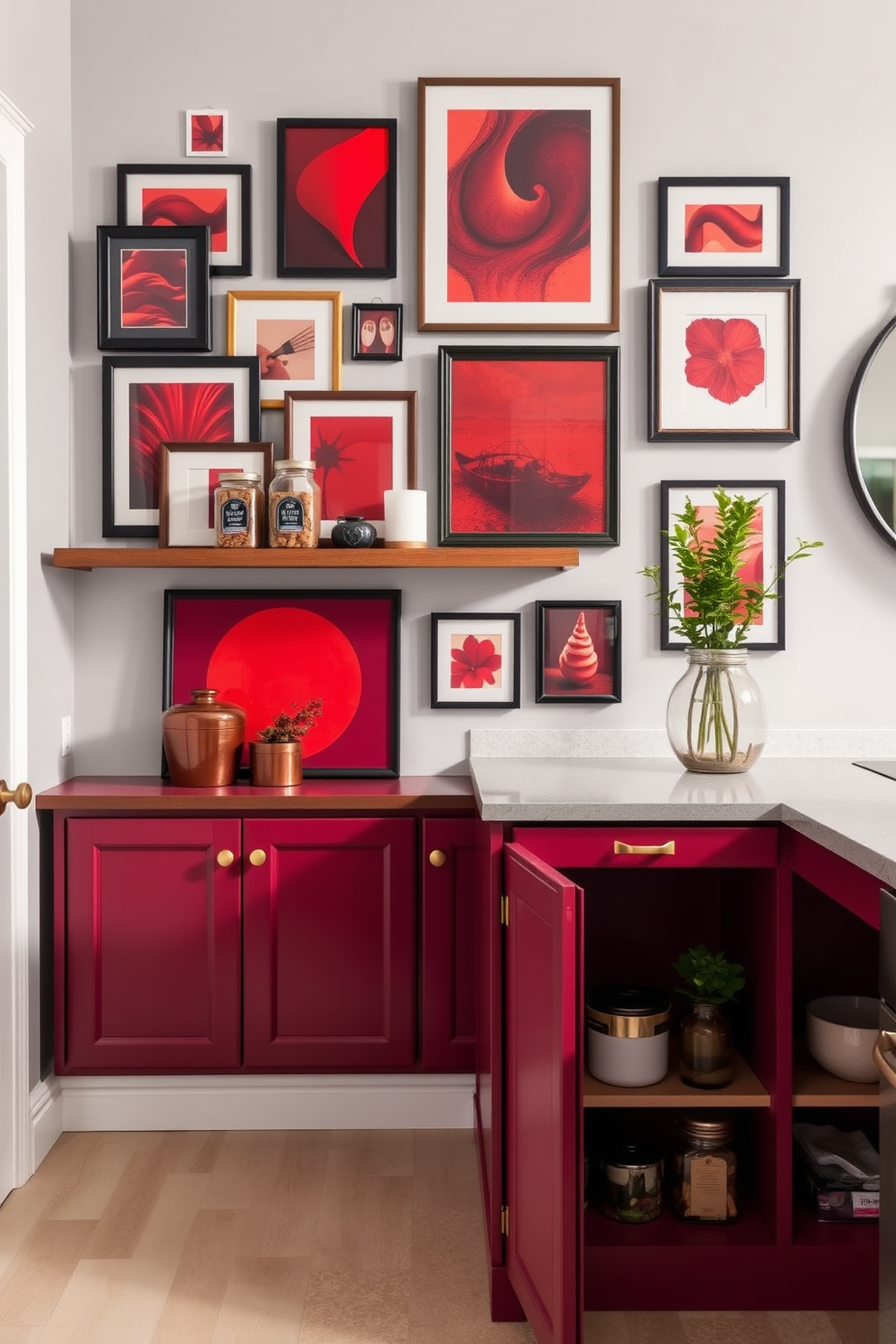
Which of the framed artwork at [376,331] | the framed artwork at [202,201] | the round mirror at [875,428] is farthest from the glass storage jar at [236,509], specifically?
the round mirror at [875,428]

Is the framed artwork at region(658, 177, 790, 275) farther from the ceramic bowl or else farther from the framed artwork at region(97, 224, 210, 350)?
the ceramic bowl

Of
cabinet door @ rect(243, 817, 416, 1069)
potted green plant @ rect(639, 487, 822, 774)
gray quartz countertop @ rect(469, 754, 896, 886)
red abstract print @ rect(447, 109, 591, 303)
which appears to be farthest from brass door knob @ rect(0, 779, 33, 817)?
red abstract print @ rect(447, 109, 591, 303)

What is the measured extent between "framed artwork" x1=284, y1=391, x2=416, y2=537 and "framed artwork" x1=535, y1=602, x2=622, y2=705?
1.67ft

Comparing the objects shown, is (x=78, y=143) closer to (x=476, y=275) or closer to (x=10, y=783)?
(x=476, y=275)

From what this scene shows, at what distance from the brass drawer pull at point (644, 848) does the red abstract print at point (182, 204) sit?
1.86 metres

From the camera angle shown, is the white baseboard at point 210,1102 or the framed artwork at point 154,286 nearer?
the white baseboard at point 210,1102

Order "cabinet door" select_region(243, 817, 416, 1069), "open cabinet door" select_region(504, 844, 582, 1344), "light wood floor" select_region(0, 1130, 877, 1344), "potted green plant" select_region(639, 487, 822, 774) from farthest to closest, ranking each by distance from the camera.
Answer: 1. "cabinet door" select_region(243, 817, 416, 1069)
2. "potted green plant" select_region(639, 487, 822, 774)
3. "light wood floor" select_region(0, 1130, 877, 1344)
4. "open cabinet door" select_region(504, 844, 582, 1344)

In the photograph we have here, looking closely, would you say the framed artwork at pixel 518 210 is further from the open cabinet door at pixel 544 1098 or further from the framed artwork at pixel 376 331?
the open cabinet door at pixel 544 1098

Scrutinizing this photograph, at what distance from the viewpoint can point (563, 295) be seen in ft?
8.86

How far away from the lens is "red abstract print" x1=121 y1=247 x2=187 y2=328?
105 inches

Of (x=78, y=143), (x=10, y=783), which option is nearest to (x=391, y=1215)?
(x=10, y=783)

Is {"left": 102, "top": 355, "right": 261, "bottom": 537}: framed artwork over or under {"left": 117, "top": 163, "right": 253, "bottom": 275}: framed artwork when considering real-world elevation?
under

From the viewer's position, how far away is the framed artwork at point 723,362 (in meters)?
2.69

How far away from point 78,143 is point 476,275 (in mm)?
1069
